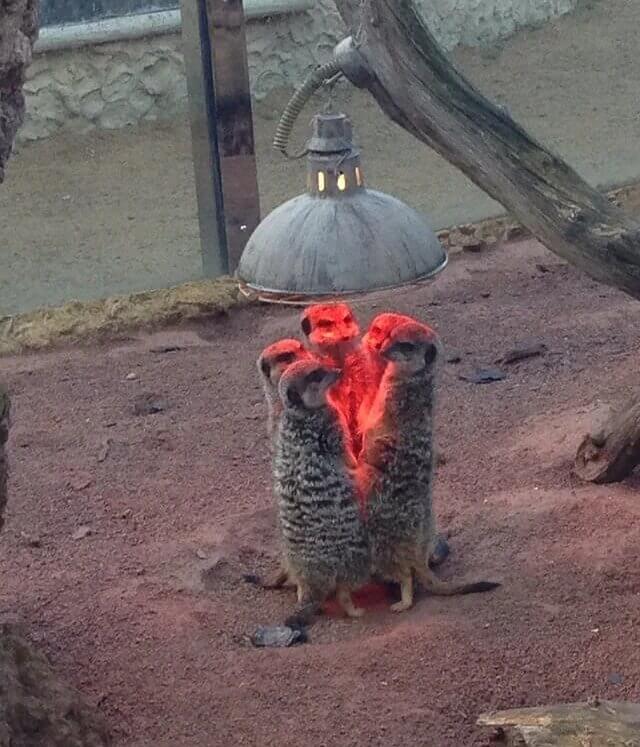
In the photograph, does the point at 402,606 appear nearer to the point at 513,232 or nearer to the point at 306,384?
the point at 306,384

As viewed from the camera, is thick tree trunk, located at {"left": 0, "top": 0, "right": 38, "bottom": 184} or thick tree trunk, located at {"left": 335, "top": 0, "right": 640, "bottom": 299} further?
thick tree trunk, located at {"left": 335, "top": 0, "right": 640, "bottom": 299}

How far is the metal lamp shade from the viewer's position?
2.16 m

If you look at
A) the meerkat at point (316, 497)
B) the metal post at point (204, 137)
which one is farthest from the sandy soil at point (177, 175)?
the meerkat at point (316, 497)

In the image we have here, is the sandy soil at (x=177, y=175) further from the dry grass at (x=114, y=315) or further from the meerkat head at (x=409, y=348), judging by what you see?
the meerkat head at (x=409, y=348)

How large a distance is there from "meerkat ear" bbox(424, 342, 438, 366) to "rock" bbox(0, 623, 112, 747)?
929 millimetres

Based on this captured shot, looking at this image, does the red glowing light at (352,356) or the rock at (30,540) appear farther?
the rock at (30,540)

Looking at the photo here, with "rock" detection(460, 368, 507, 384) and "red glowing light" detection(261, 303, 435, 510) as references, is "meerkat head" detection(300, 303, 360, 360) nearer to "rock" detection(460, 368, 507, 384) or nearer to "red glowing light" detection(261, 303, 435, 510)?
"red glowing light" detection(261, 303, 435, 510)

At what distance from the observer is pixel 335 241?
2186 millimetres

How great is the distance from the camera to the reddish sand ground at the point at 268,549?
2.37 m

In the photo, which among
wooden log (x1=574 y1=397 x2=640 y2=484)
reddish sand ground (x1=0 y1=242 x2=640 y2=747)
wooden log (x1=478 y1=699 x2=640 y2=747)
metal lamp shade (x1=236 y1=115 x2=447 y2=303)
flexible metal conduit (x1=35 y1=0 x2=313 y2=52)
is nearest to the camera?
wooden log (x1=478 y1=699 x2=640 y2=747)

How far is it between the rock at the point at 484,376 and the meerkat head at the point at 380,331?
1.47m

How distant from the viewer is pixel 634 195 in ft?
18.5

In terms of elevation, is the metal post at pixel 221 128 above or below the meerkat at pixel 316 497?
above

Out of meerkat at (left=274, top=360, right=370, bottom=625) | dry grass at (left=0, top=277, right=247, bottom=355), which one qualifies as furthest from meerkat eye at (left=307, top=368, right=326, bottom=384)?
dry grass at (left=0, top=277, right=247, bottom=355)
